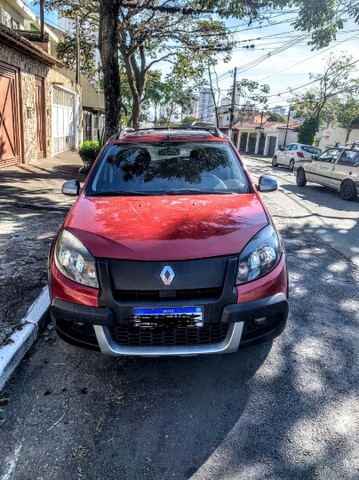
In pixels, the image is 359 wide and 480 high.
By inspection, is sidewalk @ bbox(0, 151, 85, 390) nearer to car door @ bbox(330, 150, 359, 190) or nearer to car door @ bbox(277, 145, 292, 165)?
car door @ bbox(330, 150, 359, 190)

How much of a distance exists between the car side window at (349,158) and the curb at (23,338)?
10504 mm

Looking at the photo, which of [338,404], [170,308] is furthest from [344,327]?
[170,308]

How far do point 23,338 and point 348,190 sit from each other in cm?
1065

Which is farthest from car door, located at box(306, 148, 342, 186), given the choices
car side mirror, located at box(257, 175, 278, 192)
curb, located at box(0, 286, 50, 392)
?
curb, located at box(0, 286, 50, 392)

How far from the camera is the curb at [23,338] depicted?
2.75 meters

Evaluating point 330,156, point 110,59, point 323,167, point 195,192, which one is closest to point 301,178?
point 323,167

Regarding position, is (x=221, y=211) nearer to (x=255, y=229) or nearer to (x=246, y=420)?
(x=255, y=229)

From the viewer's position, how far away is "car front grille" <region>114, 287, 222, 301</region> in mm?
2414

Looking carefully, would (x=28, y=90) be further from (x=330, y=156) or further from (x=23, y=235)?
(x=330, y=156)

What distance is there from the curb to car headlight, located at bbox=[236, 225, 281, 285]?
1.79m

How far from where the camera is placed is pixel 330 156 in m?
12.3

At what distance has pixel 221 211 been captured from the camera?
3008 mm

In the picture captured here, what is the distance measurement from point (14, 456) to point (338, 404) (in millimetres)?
2106

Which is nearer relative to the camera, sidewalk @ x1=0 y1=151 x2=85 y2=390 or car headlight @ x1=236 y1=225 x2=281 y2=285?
car headlight @ x1=236 y1=225 x2=281 y2=285
